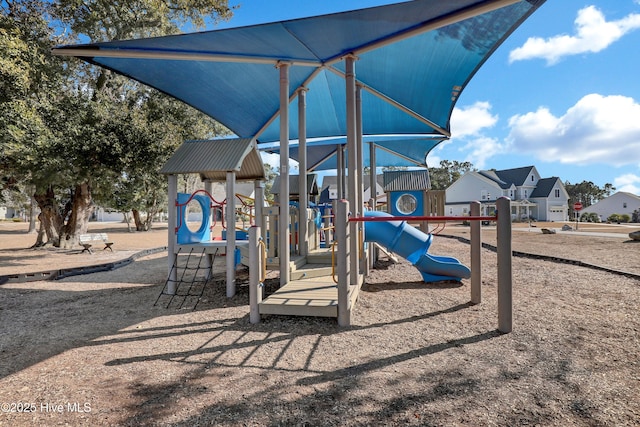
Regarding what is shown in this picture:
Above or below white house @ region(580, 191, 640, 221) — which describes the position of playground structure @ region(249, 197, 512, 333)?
below

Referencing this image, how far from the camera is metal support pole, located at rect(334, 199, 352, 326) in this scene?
4.34 m

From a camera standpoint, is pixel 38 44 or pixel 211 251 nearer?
pixel 211 251

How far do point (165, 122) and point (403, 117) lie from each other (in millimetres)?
9286

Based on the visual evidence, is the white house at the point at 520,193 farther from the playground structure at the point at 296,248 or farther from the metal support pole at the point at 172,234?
the metal support pole at the point at 172,234

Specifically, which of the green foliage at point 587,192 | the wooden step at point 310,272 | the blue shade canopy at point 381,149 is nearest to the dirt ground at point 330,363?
the wooden step at point 310,272

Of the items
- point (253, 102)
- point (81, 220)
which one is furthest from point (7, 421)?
point (81, 220)

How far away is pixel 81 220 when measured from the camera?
15.8m

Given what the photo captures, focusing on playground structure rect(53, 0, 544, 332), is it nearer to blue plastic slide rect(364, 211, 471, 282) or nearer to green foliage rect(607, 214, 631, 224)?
blue plastic slide rect(364, 211, 471, 282)

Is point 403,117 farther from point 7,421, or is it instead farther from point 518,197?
point 518,197

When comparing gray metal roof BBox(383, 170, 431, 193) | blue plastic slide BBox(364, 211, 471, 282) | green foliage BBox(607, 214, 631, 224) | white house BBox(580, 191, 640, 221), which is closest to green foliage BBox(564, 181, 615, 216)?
white house BBox(580, 191, 640, 221)

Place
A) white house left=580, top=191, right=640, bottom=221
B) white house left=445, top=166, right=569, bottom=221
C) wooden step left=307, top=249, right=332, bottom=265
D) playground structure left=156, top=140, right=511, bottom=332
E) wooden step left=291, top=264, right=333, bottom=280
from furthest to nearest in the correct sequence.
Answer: white house left=580, top=191, right=640, bottom=221 → white house left=445, top=166, right=569, bottom=221 → wooden step left=307, top=249, right=332, bottom=265 → wooden step left=291, top=264, right=333, bottom=280 → playground structure left=156, top=140, right=511, bottom=332

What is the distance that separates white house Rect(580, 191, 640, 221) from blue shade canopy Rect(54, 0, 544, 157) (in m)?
53.9

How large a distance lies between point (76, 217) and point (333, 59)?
15433mm

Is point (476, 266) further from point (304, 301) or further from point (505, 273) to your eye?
point (304, 301)
